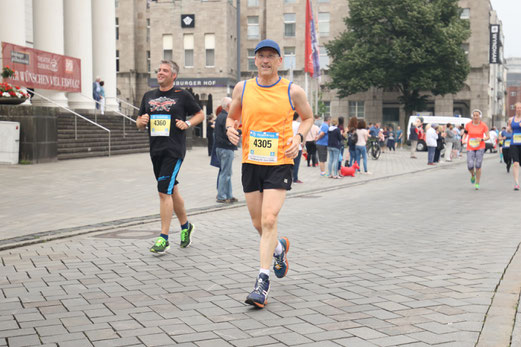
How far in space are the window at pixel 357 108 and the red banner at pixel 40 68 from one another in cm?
3701

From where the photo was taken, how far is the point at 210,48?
180 ft

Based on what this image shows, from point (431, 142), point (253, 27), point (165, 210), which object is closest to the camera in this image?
point (165, 210)

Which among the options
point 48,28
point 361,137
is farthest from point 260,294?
point 48,28

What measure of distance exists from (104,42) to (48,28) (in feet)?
22.4

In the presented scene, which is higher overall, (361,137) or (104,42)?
(104,42)

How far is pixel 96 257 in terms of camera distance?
686cm

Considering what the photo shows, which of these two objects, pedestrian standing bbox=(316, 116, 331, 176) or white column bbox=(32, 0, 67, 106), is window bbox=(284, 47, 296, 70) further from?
pedestrian standing bbox=(316, 116, 331, 176)

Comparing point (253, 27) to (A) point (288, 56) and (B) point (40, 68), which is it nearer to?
(A) point (288, 56)

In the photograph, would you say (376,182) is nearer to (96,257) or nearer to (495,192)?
(495,192)

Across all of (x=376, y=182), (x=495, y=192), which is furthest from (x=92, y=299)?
(x=376, y=182)

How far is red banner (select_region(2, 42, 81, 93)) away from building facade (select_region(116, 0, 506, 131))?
2695 centimetres

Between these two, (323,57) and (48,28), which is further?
(323,57)

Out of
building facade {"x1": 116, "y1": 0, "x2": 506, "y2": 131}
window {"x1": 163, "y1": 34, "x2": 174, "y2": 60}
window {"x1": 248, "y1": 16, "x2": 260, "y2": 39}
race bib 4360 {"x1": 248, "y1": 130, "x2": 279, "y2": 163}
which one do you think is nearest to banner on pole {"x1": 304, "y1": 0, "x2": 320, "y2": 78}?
building facade {"x1": 116, "y1": 0, "x2": 506, "y2": 131}

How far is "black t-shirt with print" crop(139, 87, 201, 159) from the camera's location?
7066mm
